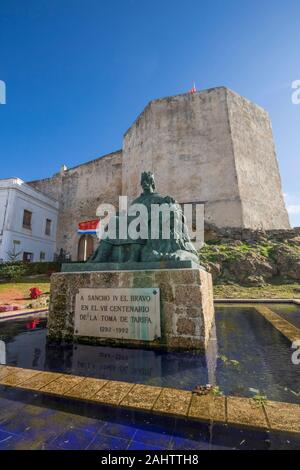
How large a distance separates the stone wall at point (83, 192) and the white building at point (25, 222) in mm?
1167

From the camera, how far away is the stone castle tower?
1691cm

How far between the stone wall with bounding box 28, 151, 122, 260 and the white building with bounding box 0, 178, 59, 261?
117cm

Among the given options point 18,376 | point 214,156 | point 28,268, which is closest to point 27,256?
point 28,268

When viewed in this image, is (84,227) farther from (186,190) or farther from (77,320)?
(77,320)

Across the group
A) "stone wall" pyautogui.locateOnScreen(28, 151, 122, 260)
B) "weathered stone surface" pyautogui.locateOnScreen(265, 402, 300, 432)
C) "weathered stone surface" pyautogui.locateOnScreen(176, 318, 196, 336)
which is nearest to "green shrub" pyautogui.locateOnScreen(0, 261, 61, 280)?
"stone wall" pyautogui.locateOnScreen(28, 151, 122, 260)

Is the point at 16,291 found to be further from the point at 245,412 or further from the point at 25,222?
the point at 25,222

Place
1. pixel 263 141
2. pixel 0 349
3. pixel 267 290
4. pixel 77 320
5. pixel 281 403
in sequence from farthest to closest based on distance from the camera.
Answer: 1. pixel 263 141
2. pixel 267 290
3. pixel 77 320
4. pixel 0 349
5. pixel 281 403

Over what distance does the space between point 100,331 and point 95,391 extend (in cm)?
136

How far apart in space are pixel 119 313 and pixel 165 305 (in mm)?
601

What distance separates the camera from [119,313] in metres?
3.07

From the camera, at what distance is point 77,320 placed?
3264 millimetres

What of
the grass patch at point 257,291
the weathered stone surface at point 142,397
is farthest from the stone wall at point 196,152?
the weathered stone surface at point 142,397

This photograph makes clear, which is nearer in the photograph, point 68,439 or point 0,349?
point 68,439
